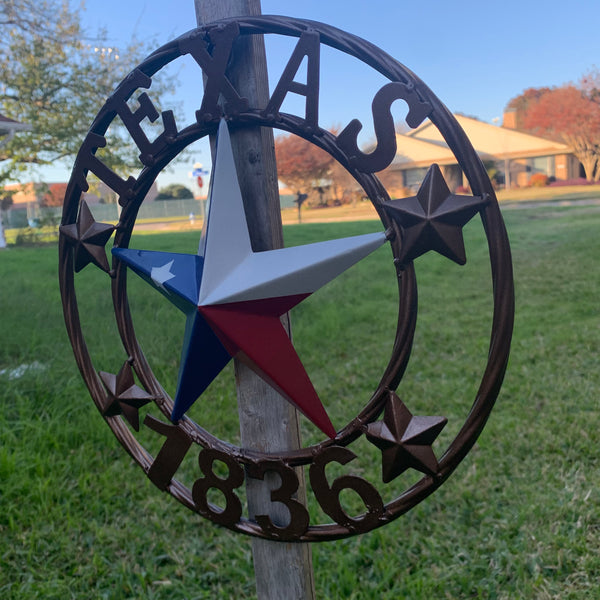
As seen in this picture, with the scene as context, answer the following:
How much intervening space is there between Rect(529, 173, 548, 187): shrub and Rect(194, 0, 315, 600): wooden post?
28.6ft

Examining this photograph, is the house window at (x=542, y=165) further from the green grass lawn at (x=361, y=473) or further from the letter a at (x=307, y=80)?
the letter a at (x=307, y=80)

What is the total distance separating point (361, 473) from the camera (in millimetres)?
2514

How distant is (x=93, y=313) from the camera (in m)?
4.34

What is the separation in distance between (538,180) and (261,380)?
886 centimetres

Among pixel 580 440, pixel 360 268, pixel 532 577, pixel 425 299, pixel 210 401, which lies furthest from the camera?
pixel 360 268

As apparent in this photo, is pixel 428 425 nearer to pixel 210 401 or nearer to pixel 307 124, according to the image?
pixel 307 124

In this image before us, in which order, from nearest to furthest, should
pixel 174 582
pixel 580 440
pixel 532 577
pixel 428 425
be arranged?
pixel 428 425 → pixel 532 577 → pixel 174 582 → pixel 580 440

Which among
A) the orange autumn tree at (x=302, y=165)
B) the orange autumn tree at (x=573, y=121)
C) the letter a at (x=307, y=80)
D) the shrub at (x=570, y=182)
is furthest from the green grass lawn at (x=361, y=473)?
the shrub at (x=570, y=182)

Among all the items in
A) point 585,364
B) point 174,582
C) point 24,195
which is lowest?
point 174,582

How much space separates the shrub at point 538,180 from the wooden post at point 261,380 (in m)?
8.72

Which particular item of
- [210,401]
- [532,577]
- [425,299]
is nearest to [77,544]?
[210,401]

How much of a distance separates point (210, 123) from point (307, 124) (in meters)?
0.20

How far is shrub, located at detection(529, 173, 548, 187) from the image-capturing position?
350 inches

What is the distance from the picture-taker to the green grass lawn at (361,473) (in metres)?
1.93
